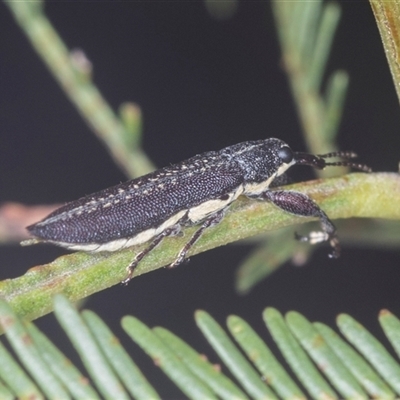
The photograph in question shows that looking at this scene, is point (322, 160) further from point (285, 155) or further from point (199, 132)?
point (199, 132)

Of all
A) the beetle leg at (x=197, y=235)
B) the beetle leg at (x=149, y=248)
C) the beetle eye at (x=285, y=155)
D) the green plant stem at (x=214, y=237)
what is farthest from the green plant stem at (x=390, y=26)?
the beetle eye at (x=285, y=155)

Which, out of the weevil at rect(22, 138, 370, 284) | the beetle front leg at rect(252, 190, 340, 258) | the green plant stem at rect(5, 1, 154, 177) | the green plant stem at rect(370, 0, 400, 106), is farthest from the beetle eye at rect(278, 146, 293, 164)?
the green plant stem at rect(370, 0, 400, 106)

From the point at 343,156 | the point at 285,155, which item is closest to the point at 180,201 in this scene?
the point at 285,155

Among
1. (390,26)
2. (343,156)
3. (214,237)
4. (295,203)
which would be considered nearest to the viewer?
(390,26)

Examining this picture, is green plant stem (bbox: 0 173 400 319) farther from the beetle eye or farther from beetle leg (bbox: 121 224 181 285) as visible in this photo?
the beetle eye

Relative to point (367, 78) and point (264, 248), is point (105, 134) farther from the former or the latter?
point (367, 78)

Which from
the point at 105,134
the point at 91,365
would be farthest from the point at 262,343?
the point at 105,134
